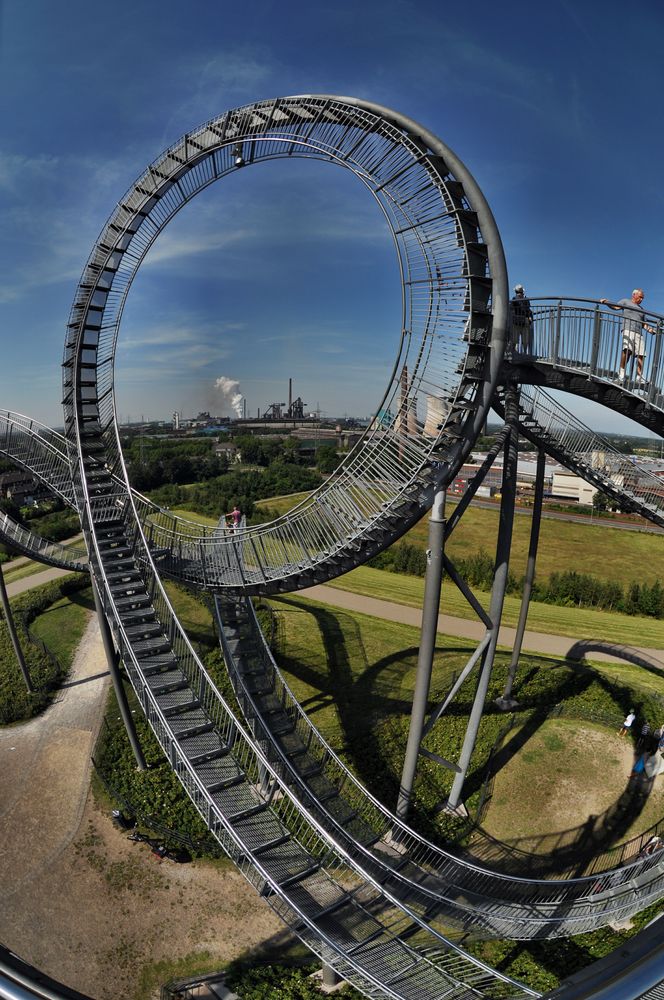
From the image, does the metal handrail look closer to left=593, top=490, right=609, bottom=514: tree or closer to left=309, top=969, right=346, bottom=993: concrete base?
left=309, top=969, right=346, bottom=993: concrete base

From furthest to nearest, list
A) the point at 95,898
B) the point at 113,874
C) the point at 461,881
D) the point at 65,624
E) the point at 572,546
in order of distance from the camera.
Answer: the point at 572,546
the point at 65,624
the point at 113,874
the point at 95,898
the point at 461,881

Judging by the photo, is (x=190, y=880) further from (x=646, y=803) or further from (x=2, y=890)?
(x=646, y=803)

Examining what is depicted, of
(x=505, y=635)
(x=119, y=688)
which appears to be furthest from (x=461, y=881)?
(x=505, y=635)

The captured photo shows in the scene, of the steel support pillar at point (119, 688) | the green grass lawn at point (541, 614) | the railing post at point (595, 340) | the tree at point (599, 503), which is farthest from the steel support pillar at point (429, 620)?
the tree at point (599, 503)

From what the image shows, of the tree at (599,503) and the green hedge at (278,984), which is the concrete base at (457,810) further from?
the tree at (599,503)

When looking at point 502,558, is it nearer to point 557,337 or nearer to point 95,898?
point 557,337

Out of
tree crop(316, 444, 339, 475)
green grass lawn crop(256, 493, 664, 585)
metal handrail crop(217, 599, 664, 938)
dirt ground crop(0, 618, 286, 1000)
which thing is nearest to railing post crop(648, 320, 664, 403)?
metal handrail crop(217, 599, 664, 938)
